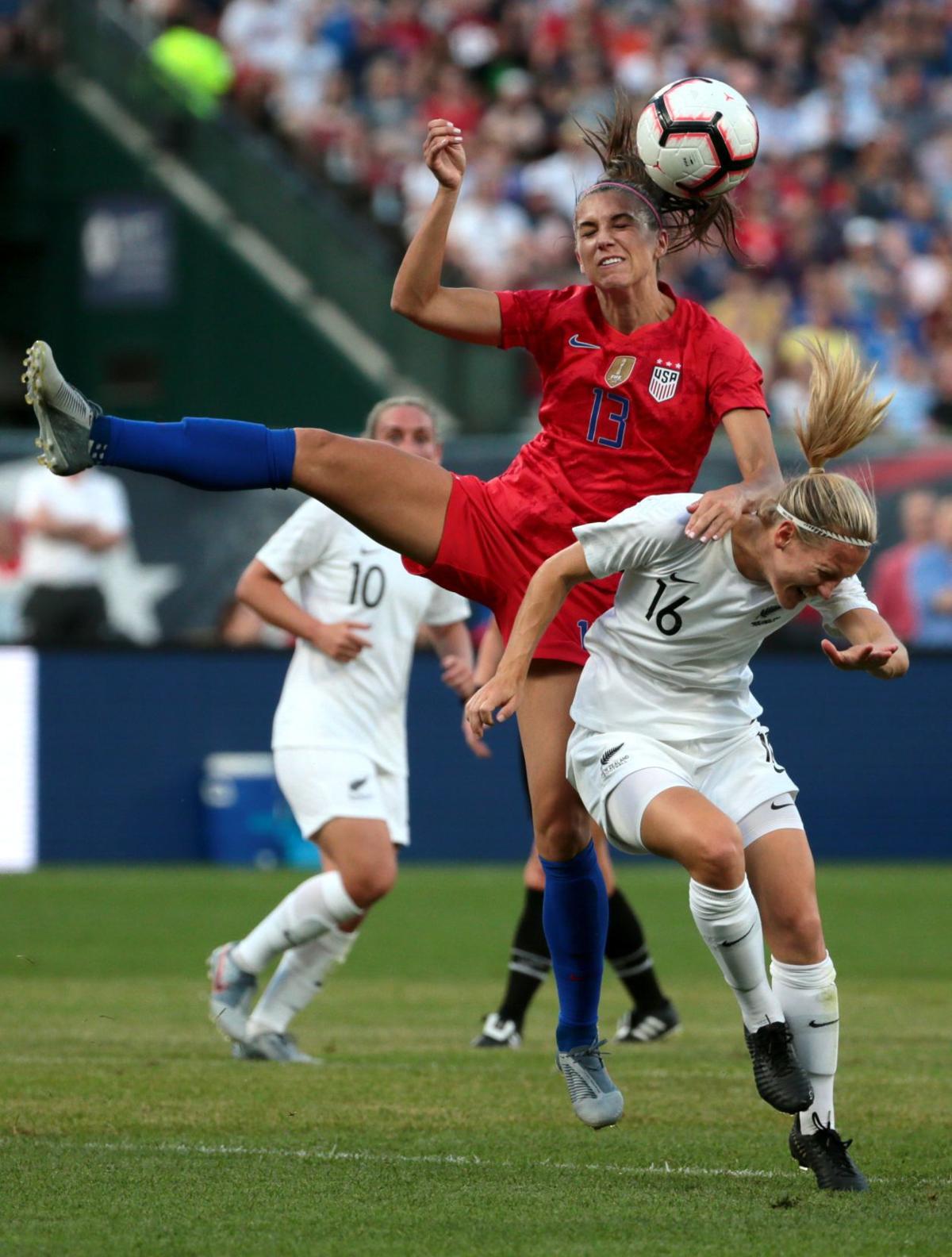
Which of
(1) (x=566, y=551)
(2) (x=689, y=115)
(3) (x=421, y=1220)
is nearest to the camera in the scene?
(3) (x=421, y=1220)

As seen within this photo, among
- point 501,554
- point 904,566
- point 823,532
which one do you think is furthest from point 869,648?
point 904,566

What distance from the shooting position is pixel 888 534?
15.2 meters

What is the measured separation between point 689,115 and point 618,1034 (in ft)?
12.9

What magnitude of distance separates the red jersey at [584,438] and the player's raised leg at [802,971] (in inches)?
37.2

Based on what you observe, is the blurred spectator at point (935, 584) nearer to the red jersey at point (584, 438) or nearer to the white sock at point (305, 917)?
the white sock at point (305, 917)

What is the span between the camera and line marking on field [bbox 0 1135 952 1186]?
18.5 ft

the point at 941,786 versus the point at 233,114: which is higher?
the point at 233,114

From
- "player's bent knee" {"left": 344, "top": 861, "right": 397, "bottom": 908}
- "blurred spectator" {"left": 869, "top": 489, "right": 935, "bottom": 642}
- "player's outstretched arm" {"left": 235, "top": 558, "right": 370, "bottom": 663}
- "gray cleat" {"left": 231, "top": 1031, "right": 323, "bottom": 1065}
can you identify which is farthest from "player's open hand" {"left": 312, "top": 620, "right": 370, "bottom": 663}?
"blurred spectator" {"left": 869, "top": 489, "right": 935, "bottom": 642}

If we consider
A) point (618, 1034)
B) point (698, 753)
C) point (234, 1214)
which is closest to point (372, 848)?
point (618, 1034)

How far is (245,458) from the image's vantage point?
5.76 metres

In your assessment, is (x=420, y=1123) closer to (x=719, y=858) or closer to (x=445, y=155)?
(x=719, y=858)

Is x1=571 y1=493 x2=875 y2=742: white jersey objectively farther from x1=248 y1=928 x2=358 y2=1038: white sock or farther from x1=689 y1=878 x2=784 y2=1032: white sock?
x1=248 y1=928 x2=358 y2=1038: white sock

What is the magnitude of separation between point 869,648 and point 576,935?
4.39 feet

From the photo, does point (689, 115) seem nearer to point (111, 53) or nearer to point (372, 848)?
point (372, 848)
